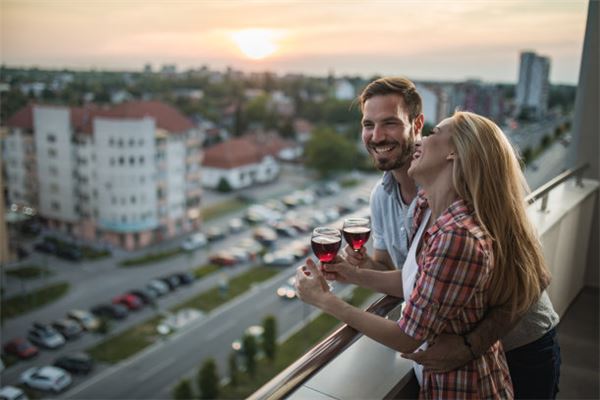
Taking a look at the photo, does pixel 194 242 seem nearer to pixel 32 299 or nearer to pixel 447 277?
pixel 32 299

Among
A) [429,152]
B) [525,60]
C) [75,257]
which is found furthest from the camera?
[75,257]

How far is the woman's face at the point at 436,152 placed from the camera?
0.82 metres

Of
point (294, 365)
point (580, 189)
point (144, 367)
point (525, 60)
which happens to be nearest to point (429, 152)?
point (294, 365)

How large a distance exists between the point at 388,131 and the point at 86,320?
54.3 feet

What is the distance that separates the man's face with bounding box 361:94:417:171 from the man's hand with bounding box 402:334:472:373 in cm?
51

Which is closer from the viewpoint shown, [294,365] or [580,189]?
[294,365]

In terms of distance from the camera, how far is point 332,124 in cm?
2392

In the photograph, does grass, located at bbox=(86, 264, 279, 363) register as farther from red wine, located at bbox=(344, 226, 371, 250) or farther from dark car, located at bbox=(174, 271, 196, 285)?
red wine, located at bbox=(344, 226, 371, 250)

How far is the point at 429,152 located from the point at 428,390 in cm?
38

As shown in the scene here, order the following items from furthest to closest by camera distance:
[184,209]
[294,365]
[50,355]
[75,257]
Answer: [184,209], [75,257], [50,355], [294,365]

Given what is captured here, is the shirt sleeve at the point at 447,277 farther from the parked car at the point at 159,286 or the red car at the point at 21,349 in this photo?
the parked car at the point at 159,286

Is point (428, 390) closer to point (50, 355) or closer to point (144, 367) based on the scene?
point (144, 367)

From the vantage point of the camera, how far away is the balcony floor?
1.79 metres

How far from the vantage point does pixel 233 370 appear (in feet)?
45.1
